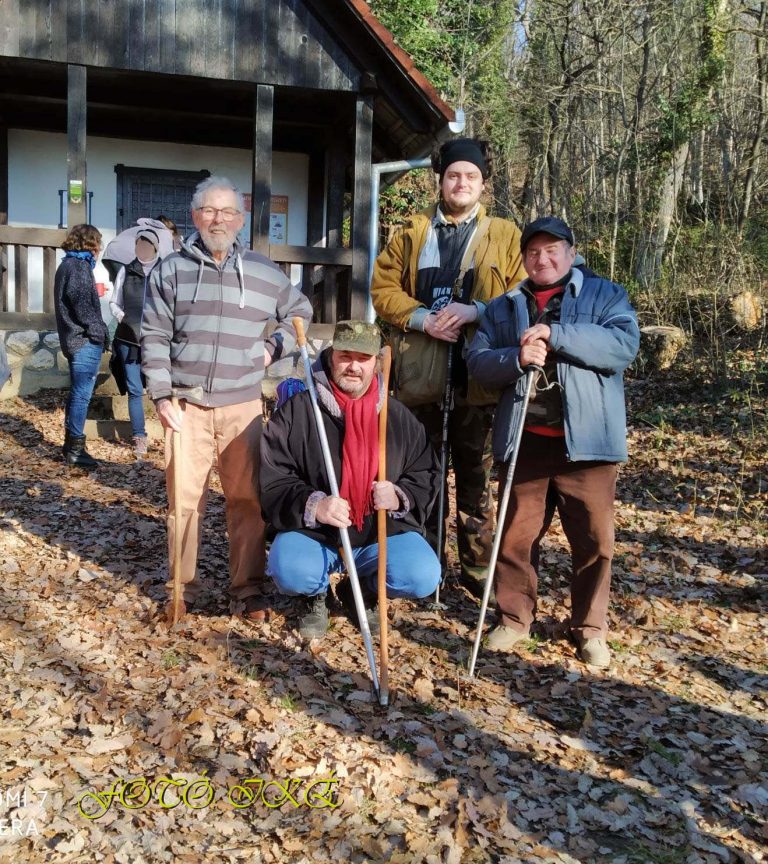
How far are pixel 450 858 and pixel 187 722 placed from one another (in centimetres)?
130

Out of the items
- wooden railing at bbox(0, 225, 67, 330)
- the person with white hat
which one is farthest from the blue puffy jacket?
wooden railing at bbox(0, 225, 67, 330)

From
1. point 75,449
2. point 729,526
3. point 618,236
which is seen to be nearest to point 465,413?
point 729,526

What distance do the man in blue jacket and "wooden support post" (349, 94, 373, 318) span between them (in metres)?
6.32

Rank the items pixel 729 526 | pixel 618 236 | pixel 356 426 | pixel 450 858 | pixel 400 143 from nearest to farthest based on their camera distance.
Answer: pixel 450 858, pixel 356 426, pixel 729 526, pixel 400 143, pixel 618 236

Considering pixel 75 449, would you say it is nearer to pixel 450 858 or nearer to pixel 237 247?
pixel 237 247

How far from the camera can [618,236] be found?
15992 millimetres

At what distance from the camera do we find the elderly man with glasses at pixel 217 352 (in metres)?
4.21

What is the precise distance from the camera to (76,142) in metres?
9.61

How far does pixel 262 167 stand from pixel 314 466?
675 cm

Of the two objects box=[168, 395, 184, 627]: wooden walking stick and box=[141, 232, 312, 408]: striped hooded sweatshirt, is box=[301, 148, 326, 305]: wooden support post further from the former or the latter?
box=[168, 395, 184, 627]: wooden walking stick

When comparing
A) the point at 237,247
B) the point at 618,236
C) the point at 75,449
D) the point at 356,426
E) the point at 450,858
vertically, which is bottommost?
the point at 450,858

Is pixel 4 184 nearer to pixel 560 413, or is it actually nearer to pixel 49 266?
pixel 49 266

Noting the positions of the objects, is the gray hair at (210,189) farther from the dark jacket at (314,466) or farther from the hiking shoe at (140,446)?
the hiking shoe at (140,446)
